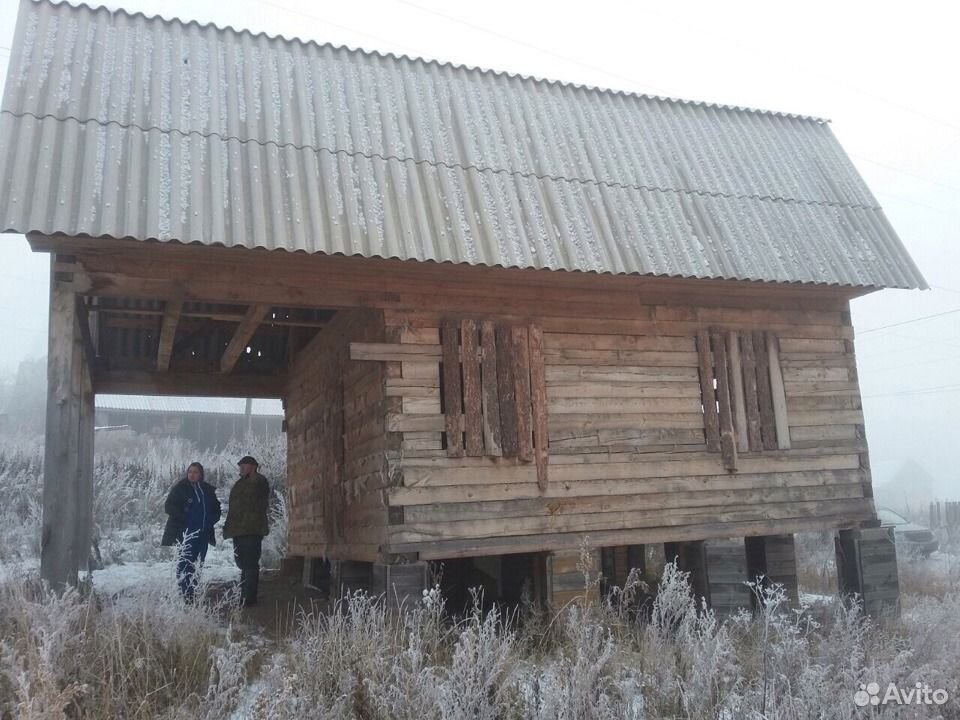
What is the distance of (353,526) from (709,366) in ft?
13.1

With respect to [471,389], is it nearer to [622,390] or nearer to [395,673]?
[622,390]

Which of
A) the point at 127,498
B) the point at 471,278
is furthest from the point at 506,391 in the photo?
the point at 127,498

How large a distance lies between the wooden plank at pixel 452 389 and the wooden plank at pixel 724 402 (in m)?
2.83

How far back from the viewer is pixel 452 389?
823 cm

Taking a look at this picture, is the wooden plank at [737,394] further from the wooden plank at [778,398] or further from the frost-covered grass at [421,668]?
the frost-covered grass at [421,668]

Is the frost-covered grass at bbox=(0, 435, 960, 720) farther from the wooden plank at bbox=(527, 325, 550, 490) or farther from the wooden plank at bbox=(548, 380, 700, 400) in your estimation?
the wooden plank at bbox=(548, 380, 700, 400)

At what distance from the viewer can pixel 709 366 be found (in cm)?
934

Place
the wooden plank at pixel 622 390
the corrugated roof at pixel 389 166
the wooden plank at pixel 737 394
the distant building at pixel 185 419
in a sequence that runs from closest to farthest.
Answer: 1. the corrugated roof at pixel 389 166
2. the wooden plank at pixel 622 390
3. the wooden plank at pixel 737 394
4. the distant building at pixel 185 419

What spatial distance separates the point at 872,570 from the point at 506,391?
4.43 meters

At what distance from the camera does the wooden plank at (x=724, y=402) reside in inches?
362

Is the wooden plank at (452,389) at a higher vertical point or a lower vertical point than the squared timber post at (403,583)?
higher

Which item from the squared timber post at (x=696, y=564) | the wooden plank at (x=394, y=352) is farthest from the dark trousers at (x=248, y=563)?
the squared timber post at (x=696, y=564)

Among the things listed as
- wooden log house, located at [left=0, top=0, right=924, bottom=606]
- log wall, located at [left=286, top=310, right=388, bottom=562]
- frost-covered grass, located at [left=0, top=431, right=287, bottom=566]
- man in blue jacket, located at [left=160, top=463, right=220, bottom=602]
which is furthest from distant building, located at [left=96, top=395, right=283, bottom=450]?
wooden log house, located at [left=0, top=0, right=924, bottom=606]

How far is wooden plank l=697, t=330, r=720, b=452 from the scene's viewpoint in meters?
9.20
